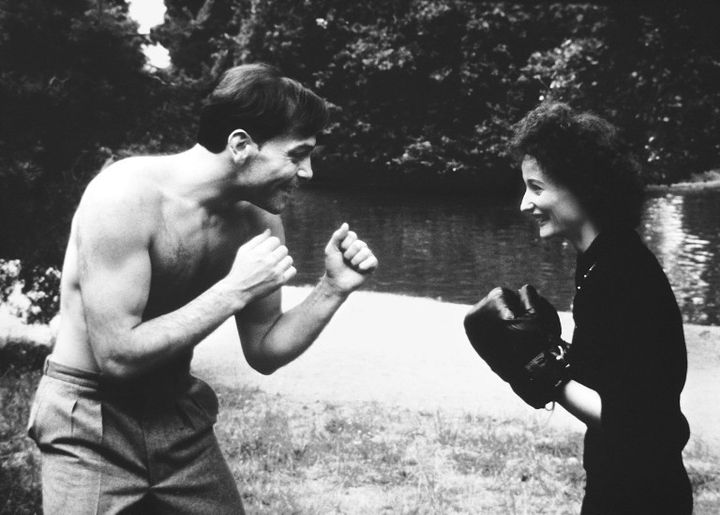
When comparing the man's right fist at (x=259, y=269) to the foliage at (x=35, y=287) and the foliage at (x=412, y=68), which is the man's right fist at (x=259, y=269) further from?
the foliage at (x=412, y=68)

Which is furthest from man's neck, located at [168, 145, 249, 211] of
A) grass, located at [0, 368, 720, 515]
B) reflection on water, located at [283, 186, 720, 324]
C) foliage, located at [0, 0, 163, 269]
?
reflection on water, located at [283, 186, 720, 324]

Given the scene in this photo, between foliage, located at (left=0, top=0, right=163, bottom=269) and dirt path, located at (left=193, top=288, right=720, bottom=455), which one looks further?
dirt path, located at (left=193, top=288, right=720, bottom=455)

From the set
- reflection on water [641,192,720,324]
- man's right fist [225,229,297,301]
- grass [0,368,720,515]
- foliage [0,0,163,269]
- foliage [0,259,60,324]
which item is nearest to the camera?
man's right fist [225,229,297,301]

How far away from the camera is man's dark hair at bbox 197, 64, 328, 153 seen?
231cm

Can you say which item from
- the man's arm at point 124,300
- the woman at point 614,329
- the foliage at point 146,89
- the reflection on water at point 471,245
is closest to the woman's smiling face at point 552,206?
the woman at point 614,329

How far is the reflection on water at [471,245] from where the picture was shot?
15172 millimetres

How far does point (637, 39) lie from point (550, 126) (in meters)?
7.14

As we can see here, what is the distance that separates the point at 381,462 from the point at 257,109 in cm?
294

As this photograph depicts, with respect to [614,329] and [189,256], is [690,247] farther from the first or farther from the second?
[189,256]

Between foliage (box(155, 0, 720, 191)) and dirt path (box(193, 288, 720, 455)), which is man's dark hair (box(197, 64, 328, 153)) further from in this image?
foliage (box(155, 0, 720, 191))

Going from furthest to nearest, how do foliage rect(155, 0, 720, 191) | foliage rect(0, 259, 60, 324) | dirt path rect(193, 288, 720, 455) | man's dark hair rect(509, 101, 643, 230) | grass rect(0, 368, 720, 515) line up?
foliage rect(155, 0, 720, 191), foliage rect(0, 259, 60, 324), dirt path rect(193, 288, 720, 455), grass rect(0, 368, 720, 515), man's dark hair rect(509, 101, 643, 230)

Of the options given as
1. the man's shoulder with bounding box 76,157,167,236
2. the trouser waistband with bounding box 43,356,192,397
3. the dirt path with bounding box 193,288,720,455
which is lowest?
the dirt path with bounding box 193,288,720,455

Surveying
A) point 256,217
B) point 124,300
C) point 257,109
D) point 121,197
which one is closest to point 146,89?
point 256,217

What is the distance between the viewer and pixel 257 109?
231cm
